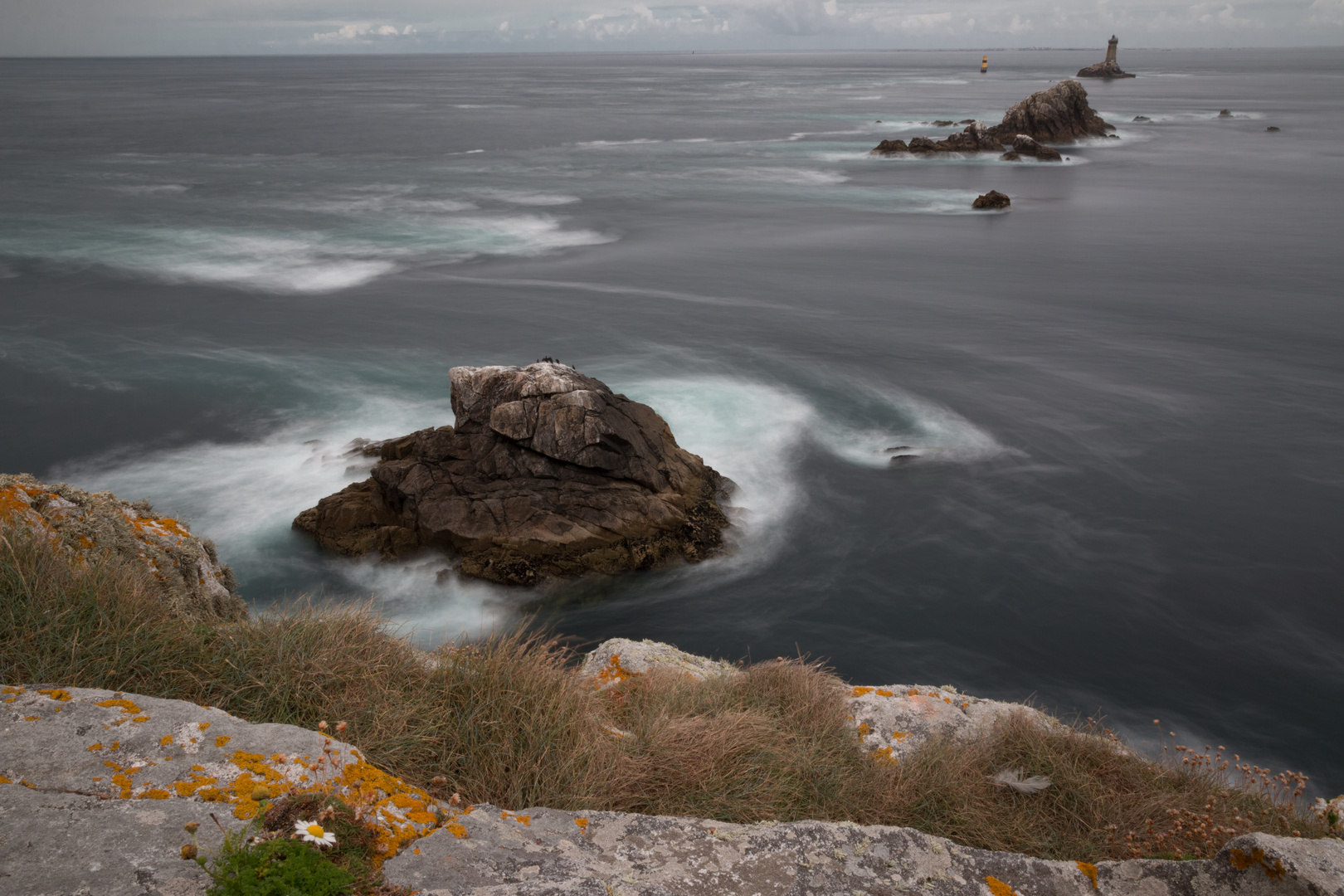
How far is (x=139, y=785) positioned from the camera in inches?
109

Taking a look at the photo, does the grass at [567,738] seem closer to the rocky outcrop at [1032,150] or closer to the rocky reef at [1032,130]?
the rocky outcrop at [1032,150]

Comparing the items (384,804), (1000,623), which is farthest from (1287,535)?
(384,804)

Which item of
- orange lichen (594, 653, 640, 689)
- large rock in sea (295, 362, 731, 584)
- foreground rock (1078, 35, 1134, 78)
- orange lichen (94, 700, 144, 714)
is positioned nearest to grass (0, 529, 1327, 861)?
orange lichen (594, 653, 640, 689)

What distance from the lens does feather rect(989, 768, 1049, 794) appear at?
490cm

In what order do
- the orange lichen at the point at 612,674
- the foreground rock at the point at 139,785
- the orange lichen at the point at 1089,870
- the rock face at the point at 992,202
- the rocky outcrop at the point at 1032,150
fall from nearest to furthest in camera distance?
the foreground rock at the point at 139,785
the orange lichen at the point at 1089,870
the orange lichen at the point at 612,674
the rock face at the point at 992,202
the rocky outcrop at the point at 1032,150

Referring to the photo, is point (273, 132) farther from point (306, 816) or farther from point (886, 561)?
point (306, 816)

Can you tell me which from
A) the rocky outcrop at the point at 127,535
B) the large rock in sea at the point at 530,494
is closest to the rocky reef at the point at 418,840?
the rocky outcrop at the point at 127,535

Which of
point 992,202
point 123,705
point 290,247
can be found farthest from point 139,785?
point 992,202

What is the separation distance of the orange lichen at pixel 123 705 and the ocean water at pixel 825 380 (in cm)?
650

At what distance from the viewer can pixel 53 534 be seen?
5.09 meters

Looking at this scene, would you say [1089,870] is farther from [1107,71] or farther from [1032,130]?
[1107,71]

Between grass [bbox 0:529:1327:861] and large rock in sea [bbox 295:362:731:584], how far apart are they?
5442mm

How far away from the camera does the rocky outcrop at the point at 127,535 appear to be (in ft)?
16.9

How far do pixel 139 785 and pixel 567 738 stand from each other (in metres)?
1.92
